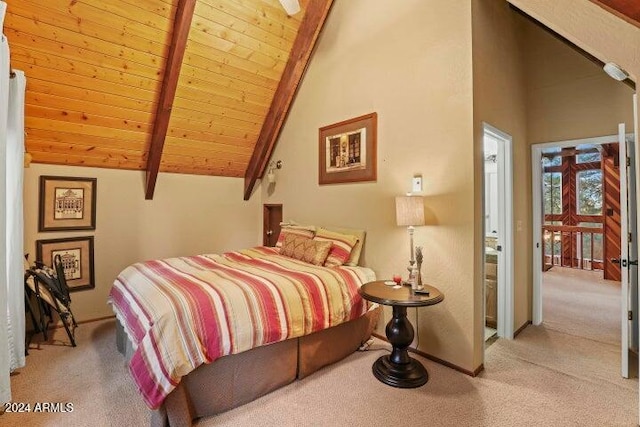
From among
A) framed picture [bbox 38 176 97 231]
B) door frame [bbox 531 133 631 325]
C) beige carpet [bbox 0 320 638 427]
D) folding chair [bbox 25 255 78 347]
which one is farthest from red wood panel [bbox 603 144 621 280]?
framed picture [bbox 38 176 97 231]

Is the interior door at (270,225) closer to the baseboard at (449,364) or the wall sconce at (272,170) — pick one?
the wall sconce at (272,170)

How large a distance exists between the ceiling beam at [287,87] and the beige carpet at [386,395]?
3058 millimetres

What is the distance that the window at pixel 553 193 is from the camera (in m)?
7.13

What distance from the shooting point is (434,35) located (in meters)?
2.67

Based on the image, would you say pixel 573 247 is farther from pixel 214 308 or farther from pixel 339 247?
pixel 214 308

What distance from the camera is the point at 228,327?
1.95m

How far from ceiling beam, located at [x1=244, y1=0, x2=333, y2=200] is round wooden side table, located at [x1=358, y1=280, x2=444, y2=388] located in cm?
286

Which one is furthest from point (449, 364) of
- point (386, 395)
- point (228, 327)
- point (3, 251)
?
point (3, 251)

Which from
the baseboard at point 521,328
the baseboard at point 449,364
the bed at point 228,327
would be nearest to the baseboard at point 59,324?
the bed at point 228,327

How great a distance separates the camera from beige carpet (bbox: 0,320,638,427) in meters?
1.91

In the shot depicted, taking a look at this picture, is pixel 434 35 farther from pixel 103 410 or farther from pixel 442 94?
pixel 103 410

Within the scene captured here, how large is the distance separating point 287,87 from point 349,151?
1.38m

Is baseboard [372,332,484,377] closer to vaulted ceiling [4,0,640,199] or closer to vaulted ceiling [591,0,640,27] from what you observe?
vaulted ceiling [591,0,640,27]

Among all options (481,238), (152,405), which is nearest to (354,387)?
(152,405)
